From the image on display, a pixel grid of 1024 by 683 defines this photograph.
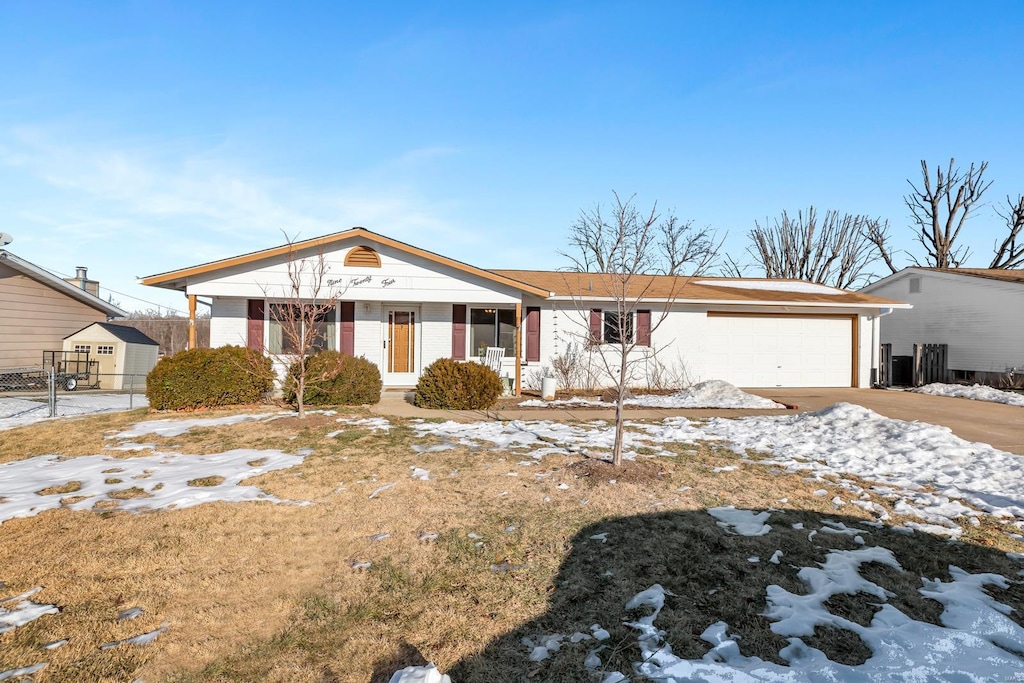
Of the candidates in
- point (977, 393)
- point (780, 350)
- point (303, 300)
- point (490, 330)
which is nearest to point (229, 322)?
point (303, 300)

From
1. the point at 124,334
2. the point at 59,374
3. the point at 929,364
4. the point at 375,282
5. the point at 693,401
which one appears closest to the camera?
the point at 693,401

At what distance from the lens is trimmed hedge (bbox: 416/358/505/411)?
35.8ft

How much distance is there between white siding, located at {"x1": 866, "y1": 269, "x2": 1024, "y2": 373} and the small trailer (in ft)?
86.3

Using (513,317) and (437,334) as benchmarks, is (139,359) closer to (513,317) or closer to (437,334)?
(437,334)

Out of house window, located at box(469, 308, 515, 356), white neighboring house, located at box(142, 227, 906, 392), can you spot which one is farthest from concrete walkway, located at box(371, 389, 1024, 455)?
house window, located at box(469, 308, 515, 356)

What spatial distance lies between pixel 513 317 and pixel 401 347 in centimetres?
306

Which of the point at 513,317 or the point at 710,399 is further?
the point at 513,317

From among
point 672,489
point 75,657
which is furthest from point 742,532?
point 75,657

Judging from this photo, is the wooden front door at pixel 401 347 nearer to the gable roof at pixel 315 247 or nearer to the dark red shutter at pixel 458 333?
the dark red shutter at pixel 458 333

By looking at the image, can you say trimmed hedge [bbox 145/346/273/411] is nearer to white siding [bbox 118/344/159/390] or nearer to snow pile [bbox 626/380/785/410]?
snow pile [bbox 626/380/785/410]

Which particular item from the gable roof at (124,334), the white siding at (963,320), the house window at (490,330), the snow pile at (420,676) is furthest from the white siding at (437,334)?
the white siding at (963,320)

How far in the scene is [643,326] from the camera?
14.9m

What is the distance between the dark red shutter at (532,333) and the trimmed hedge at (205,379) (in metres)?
6.46

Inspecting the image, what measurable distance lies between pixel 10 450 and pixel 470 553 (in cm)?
748
